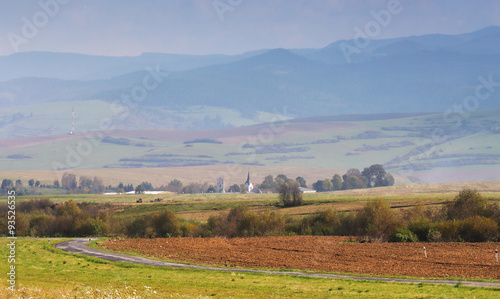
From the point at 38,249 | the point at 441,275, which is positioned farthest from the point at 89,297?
the point at 38,249

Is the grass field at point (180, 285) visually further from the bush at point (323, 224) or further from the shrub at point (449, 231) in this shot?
the bush at point (323, 224)

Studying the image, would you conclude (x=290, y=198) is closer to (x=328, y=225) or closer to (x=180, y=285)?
(x=328, y=225)

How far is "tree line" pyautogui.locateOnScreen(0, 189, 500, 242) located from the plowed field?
12.6 feet

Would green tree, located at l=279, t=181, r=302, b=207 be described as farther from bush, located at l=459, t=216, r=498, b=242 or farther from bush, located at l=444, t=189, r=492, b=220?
bush, located at l=459, t=216, r=498, b=242

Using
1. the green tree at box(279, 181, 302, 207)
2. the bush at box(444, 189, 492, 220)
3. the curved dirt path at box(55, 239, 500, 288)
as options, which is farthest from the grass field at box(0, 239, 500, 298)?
the green tree at box(279, 181, 302, 207)

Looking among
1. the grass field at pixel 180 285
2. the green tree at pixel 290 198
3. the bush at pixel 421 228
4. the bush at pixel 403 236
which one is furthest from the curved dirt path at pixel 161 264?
the green tree at pixel 290 198

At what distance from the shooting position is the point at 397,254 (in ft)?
139

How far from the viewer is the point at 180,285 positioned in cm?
3045

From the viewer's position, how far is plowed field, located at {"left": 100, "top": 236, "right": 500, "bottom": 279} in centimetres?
3547

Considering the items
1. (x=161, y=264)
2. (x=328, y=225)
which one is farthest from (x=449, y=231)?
(x=161, y=264)

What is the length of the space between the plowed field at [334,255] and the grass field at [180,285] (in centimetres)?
470

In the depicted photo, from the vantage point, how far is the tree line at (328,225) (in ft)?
168

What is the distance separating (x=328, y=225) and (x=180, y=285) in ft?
120

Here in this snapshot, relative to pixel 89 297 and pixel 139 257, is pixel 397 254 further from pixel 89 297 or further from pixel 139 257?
pixel 89 297
